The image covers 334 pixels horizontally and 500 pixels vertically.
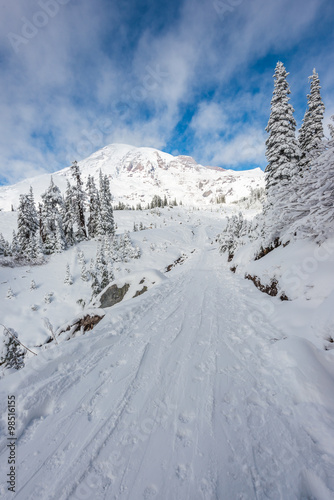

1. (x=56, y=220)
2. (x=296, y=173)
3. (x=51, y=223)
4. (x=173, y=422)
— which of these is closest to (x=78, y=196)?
(x=51, y=223)

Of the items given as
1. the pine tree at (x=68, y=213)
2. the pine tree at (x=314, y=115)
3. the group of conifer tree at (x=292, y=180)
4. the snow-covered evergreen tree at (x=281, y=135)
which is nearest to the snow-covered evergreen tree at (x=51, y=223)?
the pine tree at (x=68, y=213)

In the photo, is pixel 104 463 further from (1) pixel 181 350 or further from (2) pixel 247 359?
(2) pixel 247 359

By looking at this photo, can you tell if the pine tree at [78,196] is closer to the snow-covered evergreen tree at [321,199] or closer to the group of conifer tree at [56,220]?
the group of conifer tree at [56,220]

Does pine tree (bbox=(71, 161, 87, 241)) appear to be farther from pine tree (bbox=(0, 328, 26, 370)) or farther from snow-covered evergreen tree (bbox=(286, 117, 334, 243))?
snow-covered evergreen tree (bbox=(286, 117, 334, 243))

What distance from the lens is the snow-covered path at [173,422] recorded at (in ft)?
5.36

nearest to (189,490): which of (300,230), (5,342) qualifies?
(5,342)

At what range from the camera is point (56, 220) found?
2483cm

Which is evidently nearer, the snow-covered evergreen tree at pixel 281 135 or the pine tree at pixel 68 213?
the snow-covered evergreen tree at pixel 281 135

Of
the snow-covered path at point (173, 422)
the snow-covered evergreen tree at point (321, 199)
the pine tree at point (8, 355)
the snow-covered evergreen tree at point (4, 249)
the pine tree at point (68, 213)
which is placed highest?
the pine tree at point (68, 213)

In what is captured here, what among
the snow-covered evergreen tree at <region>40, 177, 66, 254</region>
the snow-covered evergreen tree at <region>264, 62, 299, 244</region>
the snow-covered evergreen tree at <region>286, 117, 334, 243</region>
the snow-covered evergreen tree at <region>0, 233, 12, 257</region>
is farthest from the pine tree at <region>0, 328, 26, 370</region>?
the snow-covered evergreen tree at <region>0, 233, 12, 257</region>

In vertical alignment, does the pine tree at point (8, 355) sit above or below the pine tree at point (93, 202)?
below

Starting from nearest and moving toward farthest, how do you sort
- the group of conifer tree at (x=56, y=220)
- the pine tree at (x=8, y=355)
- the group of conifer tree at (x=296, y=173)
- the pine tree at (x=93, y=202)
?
the group of conifer tree at (x=296, y=173), the pine tree at (x=8, y=355), the group of conifer tree at (x=56, y=220), the pine tree at (x=93, y=202)

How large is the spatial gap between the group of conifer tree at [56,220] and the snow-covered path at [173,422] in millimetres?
22558

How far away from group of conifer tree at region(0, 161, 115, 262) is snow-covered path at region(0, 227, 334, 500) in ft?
74.0
